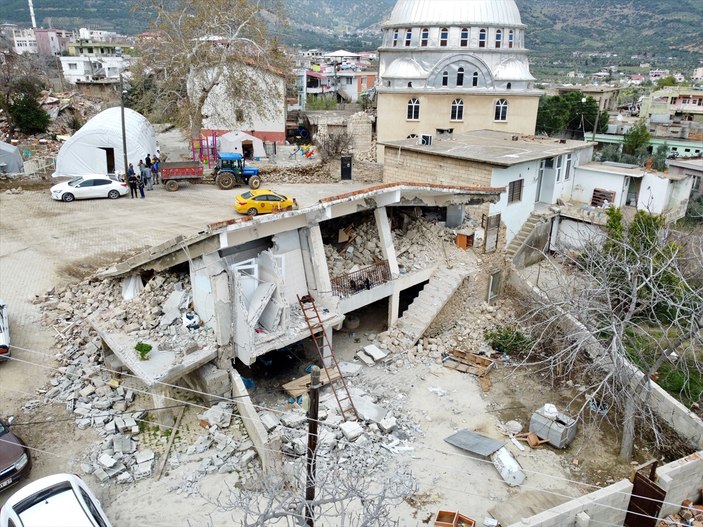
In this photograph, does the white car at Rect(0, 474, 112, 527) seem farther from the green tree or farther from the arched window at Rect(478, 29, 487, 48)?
the green tree

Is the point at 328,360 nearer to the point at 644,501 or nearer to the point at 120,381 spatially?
the point at 120,381

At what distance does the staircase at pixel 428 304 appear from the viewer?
679 inches

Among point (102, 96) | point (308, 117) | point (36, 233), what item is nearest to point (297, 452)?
point (36, 233)

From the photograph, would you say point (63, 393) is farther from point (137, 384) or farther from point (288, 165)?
point (288, 165)

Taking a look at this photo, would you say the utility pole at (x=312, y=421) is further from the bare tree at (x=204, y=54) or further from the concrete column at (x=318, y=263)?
the bare tree at (x=204, y=54)

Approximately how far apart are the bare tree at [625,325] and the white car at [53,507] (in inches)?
399

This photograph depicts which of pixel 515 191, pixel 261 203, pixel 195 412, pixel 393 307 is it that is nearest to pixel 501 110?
pixel 515 191

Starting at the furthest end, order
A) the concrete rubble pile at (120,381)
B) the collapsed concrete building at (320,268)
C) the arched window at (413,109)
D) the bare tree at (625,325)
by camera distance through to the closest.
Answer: the arched window at (413,109), the collapsed concrete building at (320,268), the bare tree at (625,325), the concrete rubble pile at (120,381)

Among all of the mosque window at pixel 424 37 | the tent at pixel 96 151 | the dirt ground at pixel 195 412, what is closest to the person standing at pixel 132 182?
the dirt ground at pixel 195 412

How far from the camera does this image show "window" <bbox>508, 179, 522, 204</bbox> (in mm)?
22672

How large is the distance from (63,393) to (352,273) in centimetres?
866

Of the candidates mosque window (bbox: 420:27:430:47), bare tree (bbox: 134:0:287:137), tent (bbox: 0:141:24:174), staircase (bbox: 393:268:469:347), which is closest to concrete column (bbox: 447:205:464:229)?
staircase (bbox: 393:268:469:347)

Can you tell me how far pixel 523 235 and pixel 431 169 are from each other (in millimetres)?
5237

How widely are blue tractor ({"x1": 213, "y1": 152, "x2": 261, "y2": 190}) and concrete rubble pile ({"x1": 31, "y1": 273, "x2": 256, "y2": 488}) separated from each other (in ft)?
38.3
